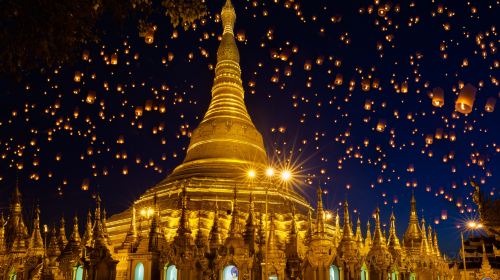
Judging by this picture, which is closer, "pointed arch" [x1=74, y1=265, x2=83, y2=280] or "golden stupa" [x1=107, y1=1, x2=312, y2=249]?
"pointed arch" [x1=74, y1=265, x2=83, y2=280]

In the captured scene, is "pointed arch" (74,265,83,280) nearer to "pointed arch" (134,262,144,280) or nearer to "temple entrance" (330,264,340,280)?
"pointed arch" (134,262,144,280)

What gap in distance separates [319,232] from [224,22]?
123ft

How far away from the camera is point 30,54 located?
1178 centimetres

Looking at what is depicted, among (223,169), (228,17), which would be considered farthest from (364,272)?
(228,17)

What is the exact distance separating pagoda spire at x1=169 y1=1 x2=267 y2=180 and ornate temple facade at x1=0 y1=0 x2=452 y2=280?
0.12 m

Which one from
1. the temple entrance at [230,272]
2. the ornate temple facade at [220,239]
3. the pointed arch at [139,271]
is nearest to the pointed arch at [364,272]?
the ornate temple facade at [220,239]

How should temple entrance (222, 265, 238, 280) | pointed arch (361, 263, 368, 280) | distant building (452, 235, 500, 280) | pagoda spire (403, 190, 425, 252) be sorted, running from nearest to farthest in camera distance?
1. temple entrance (222, 265, 238, 280)
2. pointed arch (361, 263, 368, 280)
3. pagoda spire (403, 190, 425, 252)
4. distant building (452, 235, 500, 280)

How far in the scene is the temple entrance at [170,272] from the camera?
92.7ft

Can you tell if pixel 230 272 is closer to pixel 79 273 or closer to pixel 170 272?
pixel 170 272

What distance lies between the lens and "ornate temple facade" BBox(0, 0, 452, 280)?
93.5 feet

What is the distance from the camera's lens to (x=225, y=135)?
1997 inches

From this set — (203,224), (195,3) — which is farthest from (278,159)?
(195,3)

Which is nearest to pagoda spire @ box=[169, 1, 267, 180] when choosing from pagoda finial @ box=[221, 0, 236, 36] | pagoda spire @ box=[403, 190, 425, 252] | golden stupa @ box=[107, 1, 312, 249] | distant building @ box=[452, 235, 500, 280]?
golden stupa @ box=[107, 1, 312, 249]

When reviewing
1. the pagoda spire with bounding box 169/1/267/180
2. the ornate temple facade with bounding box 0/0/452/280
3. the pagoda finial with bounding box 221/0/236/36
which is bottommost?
the ornate temple facade with bounding box 0/0/452/280
